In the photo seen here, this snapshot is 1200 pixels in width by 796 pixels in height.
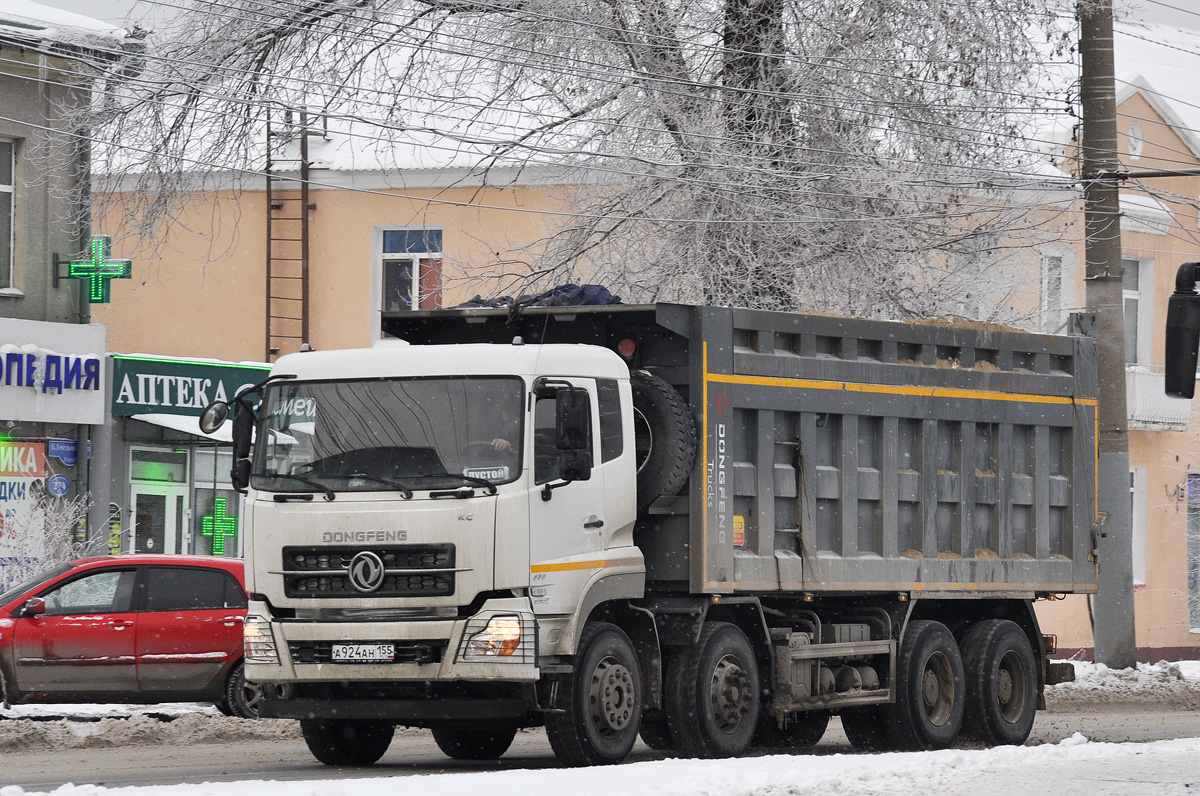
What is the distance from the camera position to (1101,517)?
1695 cm

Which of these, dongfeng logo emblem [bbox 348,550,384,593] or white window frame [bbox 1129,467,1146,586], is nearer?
dongfeng logo emblem [bbox 348,550,384,593]

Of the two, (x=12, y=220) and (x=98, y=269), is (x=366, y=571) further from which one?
(x=12, y=220)

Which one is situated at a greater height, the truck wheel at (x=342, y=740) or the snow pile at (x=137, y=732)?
the truck wheel at (x=342, y=740)

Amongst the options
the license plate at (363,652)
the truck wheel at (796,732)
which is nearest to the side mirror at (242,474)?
the license plate at (363,652)

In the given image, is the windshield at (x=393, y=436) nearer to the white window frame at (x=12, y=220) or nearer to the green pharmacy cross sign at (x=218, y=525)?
the white window frame at (x=12, y=220)

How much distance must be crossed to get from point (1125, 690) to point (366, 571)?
1171cm

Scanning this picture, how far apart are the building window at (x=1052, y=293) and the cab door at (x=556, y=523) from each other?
1406cm

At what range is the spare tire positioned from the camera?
12.9m

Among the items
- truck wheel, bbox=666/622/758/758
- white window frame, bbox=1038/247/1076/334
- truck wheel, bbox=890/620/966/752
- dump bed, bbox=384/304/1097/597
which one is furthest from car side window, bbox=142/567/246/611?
white window frame, bbox=1038/247/1076/334

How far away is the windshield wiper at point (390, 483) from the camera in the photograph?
11.9 m

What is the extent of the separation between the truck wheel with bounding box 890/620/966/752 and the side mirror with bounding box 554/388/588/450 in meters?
4.12

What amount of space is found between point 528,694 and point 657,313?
272 centimetres

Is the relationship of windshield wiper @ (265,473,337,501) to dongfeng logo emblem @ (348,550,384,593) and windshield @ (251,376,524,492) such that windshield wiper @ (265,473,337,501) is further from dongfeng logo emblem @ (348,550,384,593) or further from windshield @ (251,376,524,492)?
dongfeng logo emblem @ (348,550,384,593)

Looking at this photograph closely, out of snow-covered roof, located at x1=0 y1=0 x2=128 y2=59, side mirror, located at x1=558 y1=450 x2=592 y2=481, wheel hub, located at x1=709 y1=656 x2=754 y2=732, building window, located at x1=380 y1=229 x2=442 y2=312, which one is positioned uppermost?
snow-covered roof, located at x1=0 y1=0 x2=128 y2=59
